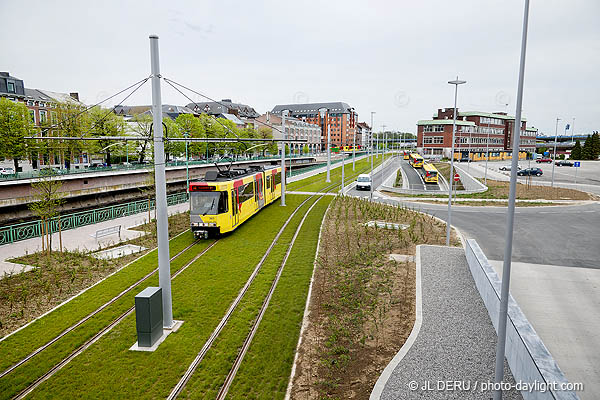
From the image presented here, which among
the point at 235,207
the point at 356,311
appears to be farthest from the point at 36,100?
the point at 356,311

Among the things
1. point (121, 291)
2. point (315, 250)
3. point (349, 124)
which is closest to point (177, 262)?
point (121, 291)

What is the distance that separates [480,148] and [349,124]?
214ft

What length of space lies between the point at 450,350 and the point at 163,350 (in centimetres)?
705

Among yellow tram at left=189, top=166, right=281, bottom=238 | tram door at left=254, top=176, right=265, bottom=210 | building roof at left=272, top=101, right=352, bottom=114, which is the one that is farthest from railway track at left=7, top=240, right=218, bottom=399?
building roof at left=272, top=101, right=352, bottom=114

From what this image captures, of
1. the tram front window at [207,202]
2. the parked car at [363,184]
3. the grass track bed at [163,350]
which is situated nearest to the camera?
the grass track bed at [163,350]

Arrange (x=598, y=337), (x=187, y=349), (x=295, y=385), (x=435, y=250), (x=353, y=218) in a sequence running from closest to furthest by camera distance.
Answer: (x=295, y=385)
(x=187, y=349)
(x=598, y=337)
(x=435, y=250)
(x=353, y=218)

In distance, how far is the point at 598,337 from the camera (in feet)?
34.0

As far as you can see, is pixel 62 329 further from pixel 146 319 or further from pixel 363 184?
pixel 363 184

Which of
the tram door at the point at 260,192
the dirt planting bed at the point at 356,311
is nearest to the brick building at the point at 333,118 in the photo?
the tram door at the point at 260,192

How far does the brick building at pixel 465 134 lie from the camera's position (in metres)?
106

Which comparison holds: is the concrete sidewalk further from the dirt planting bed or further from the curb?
the curb

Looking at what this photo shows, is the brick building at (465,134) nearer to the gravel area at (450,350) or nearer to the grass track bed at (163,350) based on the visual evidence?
the gravel area at (450,350)

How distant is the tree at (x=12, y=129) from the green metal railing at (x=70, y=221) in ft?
52.7

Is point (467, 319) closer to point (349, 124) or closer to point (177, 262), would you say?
point (177, 262)
